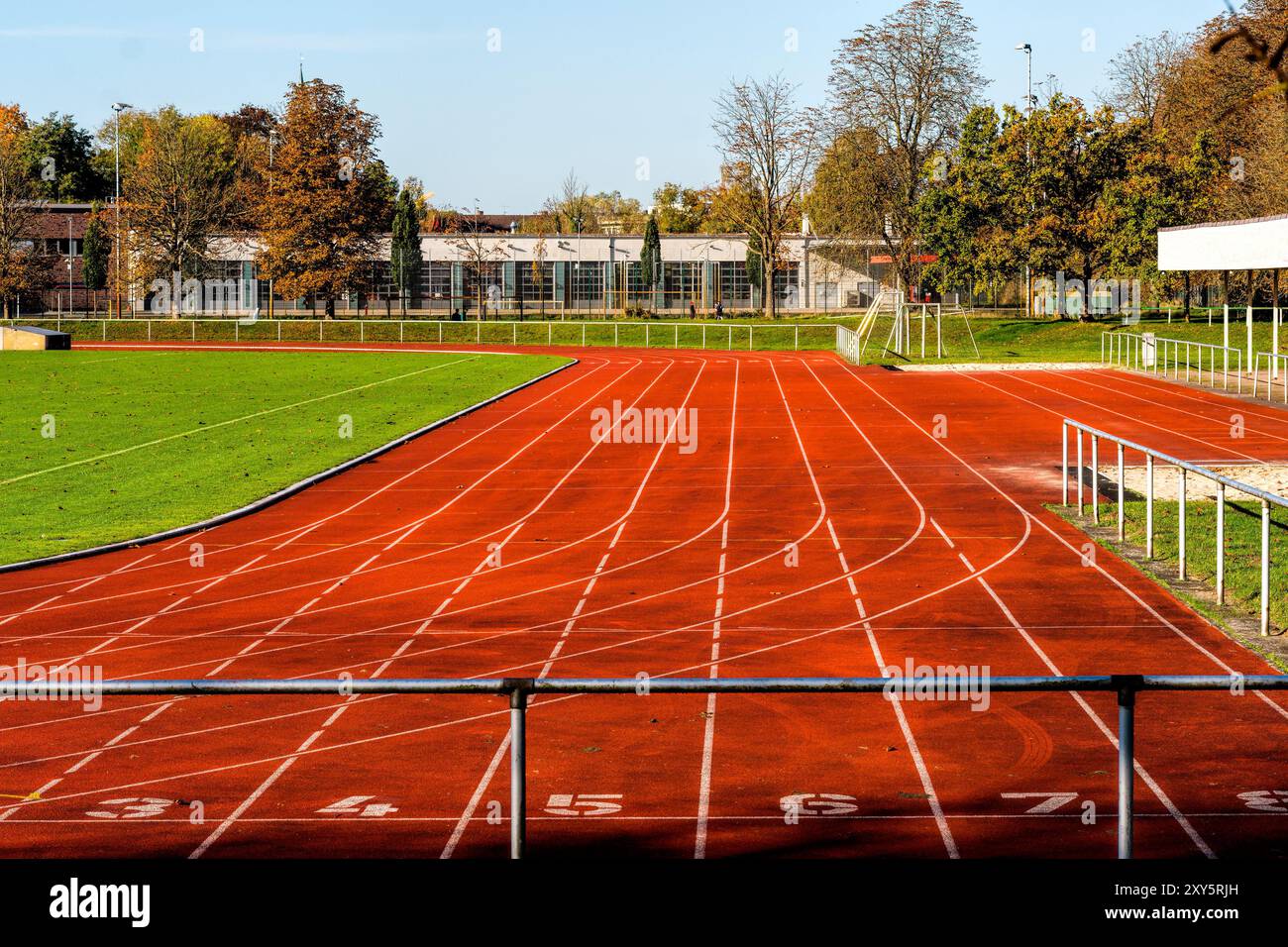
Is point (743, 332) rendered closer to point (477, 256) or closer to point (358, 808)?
point (477, 256)

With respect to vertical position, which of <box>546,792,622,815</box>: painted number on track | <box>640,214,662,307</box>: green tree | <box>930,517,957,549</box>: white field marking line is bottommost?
<box>546,792,622,815</box>: painted number on track

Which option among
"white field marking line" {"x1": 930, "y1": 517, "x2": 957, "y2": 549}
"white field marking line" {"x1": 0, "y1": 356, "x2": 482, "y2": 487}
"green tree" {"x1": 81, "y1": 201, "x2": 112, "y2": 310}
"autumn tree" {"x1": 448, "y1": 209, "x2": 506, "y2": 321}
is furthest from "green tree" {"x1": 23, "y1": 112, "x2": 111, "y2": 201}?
"white field marking line" {"x1": 930, "y1": 517, "x2": 957, "y2": 549}

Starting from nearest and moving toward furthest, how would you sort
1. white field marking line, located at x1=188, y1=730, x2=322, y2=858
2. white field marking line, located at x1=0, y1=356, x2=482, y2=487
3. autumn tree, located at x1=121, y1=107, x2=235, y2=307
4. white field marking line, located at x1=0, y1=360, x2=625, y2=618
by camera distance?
white field marking line, located at x1=188, y1=730, x2=322, y2=858 < white field marking line, located at x1=0, y1=360, x2=625, y2=618 < white field marking line, located at x1=0, y1=356, x2=482, y2=487 < autumn tree, located at x1=121, y1=107, x2=235, y2=307

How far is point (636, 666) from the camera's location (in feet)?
38.0

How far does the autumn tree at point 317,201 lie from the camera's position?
241ft

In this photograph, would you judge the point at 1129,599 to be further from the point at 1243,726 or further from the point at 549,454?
the point at 549,454

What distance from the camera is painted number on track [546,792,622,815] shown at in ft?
26.2

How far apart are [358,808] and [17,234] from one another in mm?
78417

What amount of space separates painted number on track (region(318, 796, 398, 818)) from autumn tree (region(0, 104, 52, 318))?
7587 cm

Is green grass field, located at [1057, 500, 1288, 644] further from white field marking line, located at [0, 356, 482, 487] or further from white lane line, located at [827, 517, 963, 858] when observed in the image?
white field marking line, located at [0, 356, 482, 487]

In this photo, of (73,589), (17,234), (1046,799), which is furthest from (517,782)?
(17,234)

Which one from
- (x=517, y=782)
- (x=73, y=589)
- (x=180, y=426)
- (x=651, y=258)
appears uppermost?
(x=651, y=258)
